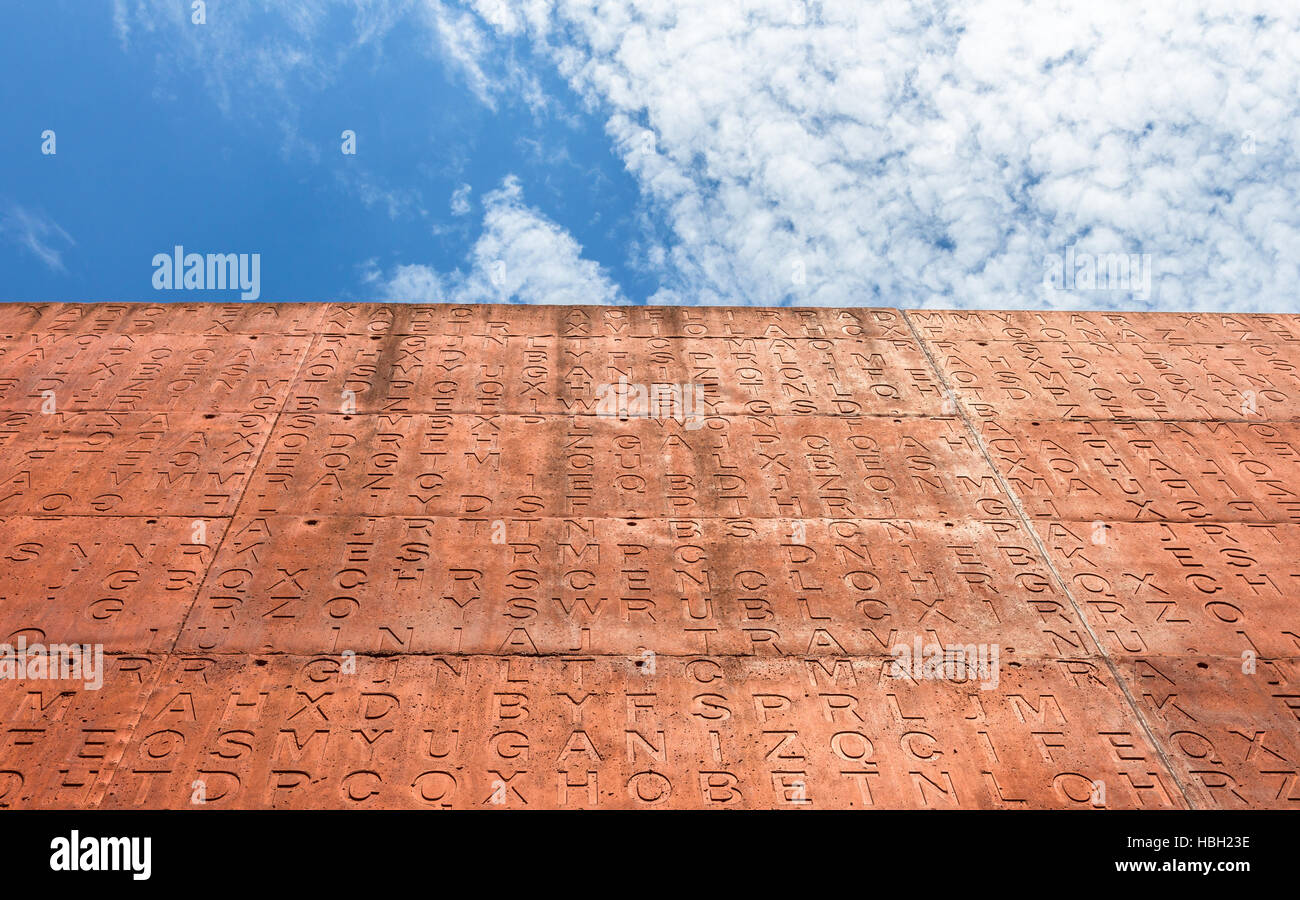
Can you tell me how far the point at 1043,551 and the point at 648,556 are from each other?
264 centimetres

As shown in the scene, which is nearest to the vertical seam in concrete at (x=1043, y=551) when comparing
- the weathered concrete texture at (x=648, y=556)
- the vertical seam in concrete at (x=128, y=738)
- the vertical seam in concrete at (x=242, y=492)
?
the weathered concrete texture at (x=648, y=556)

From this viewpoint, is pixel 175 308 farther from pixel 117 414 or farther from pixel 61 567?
pixel 61 567

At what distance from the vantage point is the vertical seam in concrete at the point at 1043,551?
17.0ft

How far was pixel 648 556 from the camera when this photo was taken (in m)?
6.29

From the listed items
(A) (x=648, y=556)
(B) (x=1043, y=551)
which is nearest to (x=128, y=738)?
(A) (x=648, y=556)

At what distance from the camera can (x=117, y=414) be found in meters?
7.34

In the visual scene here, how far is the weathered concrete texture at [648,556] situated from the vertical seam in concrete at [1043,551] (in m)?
0.03

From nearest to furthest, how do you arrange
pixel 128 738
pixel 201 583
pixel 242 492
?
1. pixel 128 738
2. pixel 201 583
3. pixel 242 492

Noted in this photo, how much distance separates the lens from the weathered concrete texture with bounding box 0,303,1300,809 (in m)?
5.06

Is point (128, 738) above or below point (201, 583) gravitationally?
below

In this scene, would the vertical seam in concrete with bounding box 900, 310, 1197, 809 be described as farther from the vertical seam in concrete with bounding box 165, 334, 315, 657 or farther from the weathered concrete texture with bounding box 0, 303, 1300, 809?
the vertical seam in concrete with bounding box 165, 334, 315, 657

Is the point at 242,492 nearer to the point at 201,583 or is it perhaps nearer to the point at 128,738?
the point at 201,583

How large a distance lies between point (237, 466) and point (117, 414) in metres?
1.28
